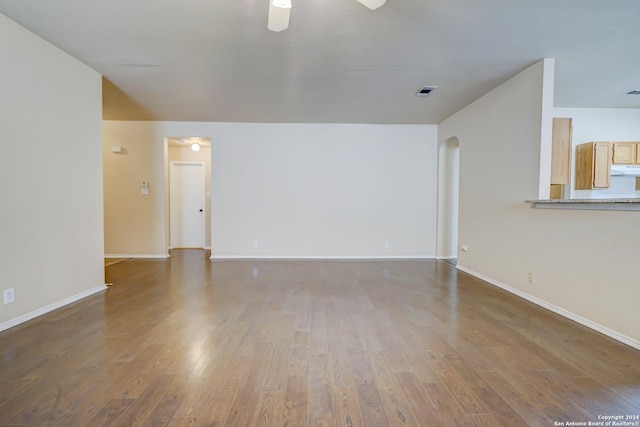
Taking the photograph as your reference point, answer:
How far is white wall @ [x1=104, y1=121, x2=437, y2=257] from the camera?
555cm

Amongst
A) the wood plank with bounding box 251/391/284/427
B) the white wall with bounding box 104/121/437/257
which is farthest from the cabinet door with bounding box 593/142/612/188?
the wood plank with bounding box 251/391/284/427

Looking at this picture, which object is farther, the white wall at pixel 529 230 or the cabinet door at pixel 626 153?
the cabinet door at pixel 626 153

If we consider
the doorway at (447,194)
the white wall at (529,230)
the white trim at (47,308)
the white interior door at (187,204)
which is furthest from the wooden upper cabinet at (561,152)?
the white interior door at (187,204)

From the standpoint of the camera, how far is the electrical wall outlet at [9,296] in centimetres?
247

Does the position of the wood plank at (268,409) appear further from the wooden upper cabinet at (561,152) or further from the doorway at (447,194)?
the doorway at (447,194)

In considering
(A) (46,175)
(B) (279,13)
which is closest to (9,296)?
(A) (46,175)

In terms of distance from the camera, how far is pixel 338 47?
112 inches

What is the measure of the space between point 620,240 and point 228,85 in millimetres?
4338

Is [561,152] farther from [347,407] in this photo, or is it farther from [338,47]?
[347,407]

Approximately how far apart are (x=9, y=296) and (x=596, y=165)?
296 inches

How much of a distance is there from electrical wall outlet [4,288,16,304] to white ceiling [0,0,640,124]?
7.70 ft

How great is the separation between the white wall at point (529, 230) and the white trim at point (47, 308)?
5.07m

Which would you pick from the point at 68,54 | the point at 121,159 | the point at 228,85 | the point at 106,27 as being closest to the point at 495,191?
the point at 228,85

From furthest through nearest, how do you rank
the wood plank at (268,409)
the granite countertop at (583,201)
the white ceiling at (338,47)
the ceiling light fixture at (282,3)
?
the white ceiling at (338,47)
the granite countertop at (583,201)
the ceiling light fixture at (282,3)
the wood plank at (268,409)
